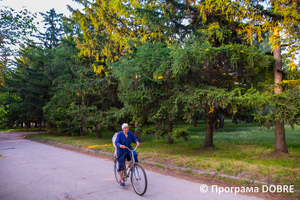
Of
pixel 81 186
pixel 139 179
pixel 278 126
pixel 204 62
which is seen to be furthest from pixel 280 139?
pixel 81 186

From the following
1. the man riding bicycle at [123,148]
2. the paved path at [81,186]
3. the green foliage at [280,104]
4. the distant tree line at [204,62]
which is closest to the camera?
the paved path at [81,186]

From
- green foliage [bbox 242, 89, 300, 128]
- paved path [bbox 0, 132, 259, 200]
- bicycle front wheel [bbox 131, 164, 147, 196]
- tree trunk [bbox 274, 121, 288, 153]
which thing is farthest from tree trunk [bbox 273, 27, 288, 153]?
bicycle front wheel [bbox 131, 164, 147, 196]

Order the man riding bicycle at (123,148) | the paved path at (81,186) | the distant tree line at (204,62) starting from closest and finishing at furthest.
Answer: the paved path at (81,186)
the man riding bicycle at (123,148)
the distant tree line at (204,62)

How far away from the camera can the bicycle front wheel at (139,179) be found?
15.8 ft

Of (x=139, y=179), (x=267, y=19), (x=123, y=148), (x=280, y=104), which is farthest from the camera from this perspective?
(x=267, y=19)

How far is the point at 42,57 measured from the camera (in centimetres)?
679

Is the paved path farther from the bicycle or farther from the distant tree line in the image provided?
the distant tree line

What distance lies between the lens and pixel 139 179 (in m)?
4.96

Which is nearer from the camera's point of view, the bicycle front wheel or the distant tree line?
the bicycle front wheel

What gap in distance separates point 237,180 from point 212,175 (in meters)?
0.77

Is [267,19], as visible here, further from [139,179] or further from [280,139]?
[139,179]

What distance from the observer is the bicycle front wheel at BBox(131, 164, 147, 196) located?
480 cm

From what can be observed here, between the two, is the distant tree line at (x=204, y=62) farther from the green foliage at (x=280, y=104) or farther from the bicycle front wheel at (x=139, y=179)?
the bicycle front wheel at (x=139, y=179)

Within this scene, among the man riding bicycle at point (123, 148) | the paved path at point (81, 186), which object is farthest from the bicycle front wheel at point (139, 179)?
the man riding bicycle at point (123, 148)
